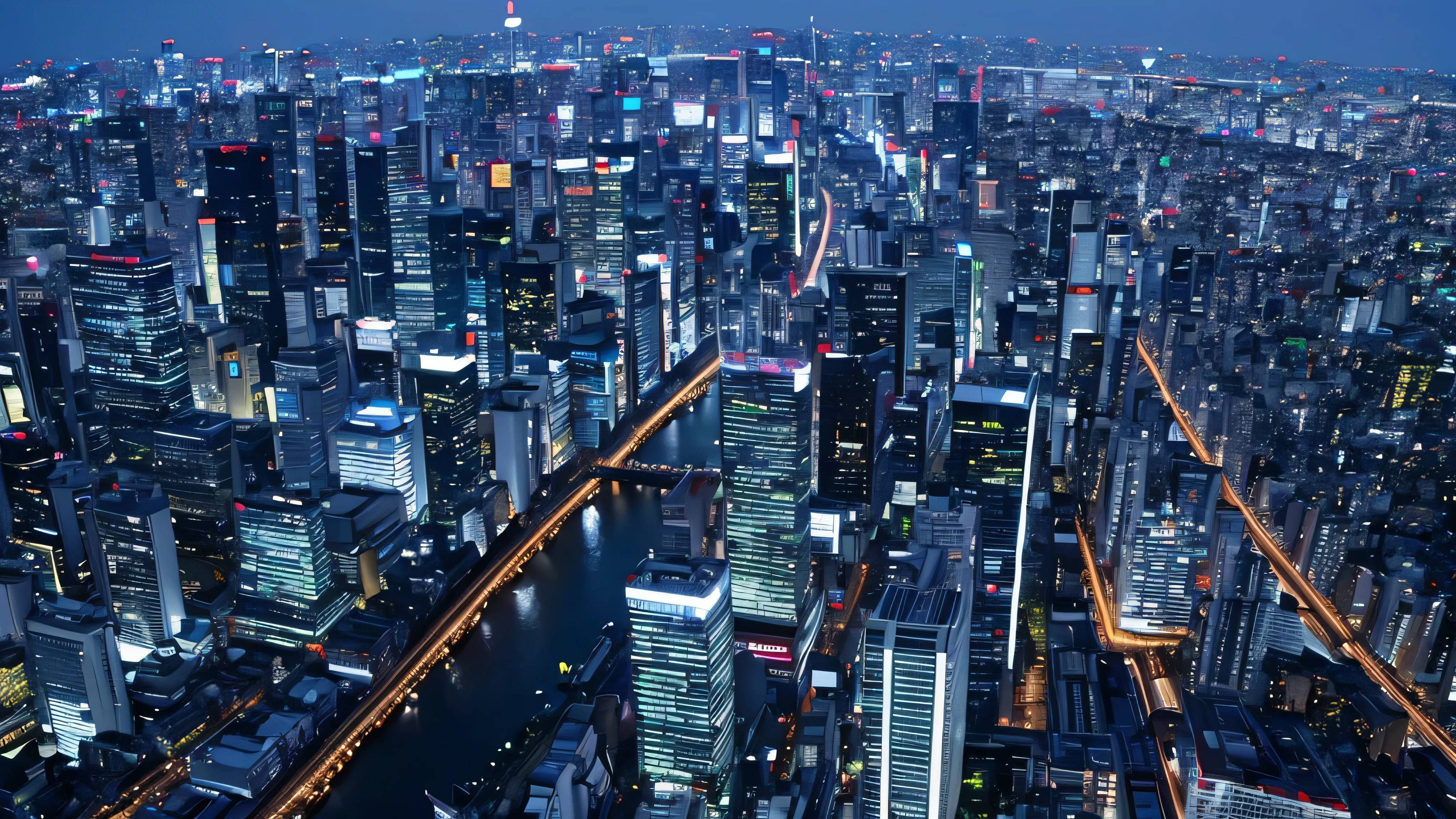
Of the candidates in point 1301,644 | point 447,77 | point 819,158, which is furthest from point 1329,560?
point 447,77

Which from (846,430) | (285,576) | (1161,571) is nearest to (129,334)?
(285,576)

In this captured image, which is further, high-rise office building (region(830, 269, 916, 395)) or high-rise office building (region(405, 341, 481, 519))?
high-rise office building (region(830, 269, 916, 395))

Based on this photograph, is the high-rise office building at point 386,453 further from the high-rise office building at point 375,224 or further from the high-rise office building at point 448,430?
the high-rise office building at point 375,224

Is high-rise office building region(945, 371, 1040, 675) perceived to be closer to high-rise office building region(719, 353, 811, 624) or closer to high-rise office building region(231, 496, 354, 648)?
high-rise office building region(719, 353, 811, 624)

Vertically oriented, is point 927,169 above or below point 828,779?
above

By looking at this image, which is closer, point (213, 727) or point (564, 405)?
point (213, 727)

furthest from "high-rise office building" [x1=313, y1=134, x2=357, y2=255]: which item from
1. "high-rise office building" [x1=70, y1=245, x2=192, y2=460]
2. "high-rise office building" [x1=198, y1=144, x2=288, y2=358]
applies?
"high-rise office building" [x1=70, y1=245, x2=192, y2=460]

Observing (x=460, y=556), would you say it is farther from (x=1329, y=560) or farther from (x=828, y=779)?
(x=1329, y=560)
